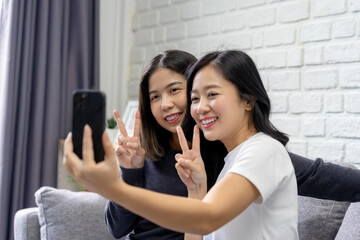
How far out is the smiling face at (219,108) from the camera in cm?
113

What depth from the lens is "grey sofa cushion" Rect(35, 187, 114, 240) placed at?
Result: 1794 mm

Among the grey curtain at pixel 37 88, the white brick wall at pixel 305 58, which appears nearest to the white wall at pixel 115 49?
the grey curtain at pixel 37 88

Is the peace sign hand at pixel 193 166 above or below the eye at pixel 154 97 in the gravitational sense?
below

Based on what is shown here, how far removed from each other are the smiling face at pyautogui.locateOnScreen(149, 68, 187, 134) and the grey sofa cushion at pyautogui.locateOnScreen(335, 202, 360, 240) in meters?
0.61

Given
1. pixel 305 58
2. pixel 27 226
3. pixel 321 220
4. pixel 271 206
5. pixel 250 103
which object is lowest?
pixel 27 226

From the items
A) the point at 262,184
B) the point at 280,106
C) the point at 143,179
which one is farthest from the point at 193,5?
the point at 262,184

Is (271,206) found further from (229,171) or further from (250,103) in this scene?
(250,103)

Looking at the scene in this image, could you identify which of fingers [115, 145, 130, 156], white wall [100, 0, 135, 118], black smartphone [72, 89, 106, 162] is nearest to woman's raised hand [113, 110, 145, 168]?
fingers [115, 145, 130, 156]

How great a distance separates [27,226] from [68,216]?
168mm

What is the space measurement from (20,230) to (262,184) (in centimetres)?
126

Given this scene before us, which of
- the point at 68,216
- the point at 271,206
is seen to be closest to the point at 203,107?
the point at 271,206

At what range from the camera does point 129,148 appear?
4.66 feet

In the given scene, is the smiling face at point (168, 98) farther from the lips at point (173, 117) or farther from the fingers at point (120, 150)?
the fingers at point (120, 150)

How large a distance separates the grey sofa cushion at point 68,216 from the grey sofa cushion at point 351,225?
953 millimetres
